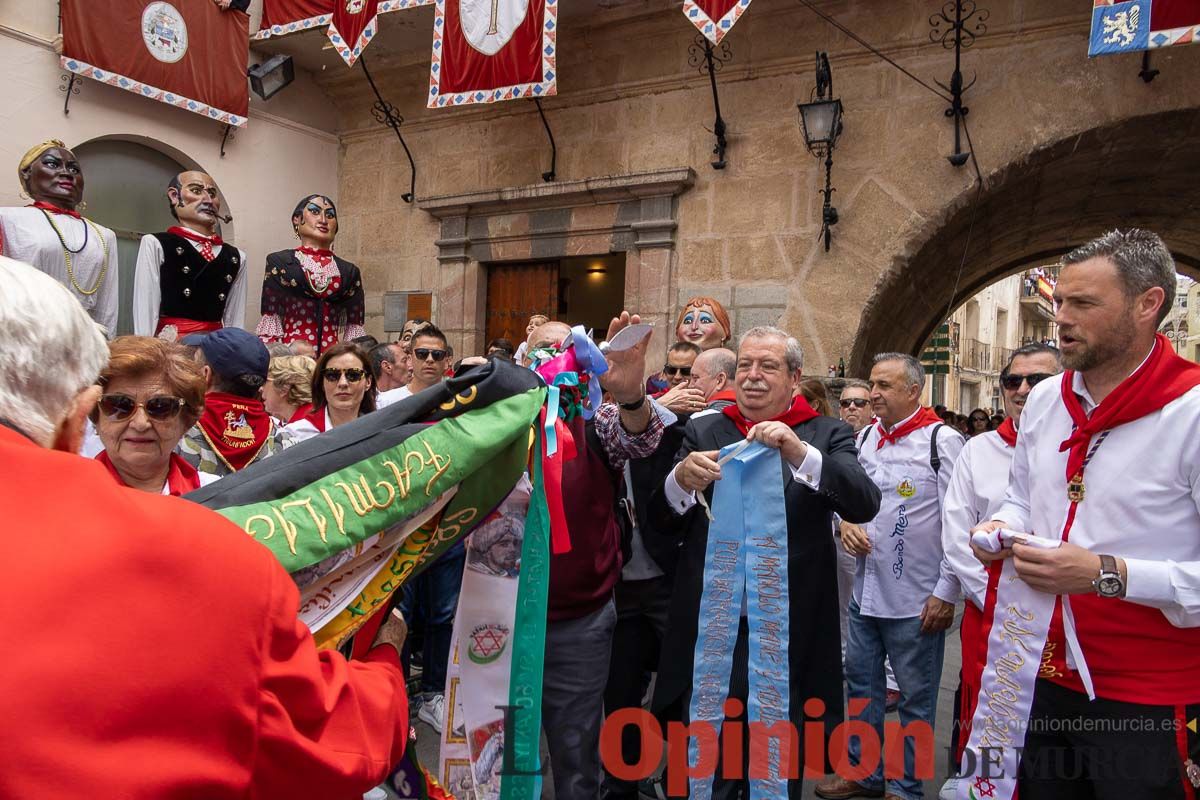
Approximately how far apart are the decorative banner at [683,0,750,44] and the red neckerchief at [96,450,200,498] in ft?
16.7

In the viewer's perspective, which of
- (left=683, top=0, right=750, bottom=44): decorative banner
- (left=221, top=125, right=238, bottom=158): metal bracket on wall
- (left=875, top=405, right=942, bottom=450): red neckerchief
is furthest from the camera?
(left=221, top=125, right=238, bottom=158): metal bracket on wall

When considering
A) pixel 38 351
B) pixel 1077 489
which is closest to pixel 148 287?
pixel 38 351

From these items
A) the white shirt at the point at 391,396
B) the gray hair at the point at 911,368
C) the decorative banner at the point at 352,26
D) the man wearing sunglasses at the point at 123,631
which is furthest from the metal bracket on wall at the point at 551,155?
the man wearing sunglasses at the point at 123,631

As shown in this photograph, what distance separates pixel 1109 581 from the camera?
204cm

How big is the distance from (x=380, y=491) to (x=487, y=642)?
678mm

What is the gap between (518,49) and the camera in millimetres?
7039

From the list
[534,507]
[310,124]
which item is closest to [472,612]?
[534,507]

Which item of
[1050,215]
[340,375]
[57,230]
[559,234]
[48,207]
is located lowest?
[340,375]

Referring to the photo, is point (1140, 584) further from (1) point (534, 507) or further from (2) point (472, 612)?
(2) point (472, 612)

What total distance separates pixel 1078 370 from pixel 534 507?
1576 millimetres

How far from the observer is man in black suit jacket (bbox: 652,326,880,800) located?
270 centimetres

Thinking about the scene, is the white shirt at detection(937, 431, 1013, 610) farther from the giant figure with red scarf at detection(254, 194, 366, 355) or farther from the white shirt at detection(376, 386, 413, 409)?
the giant figure with red scarf at detection(254, 194, 366, 355)

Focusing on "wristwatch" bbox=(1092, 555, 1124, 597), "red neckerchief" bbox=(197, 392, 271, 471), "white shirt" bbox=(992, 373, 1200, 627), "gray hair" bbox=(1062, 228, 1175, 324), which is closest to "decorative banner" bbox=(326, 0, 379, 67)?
"red neckerchief" bbox=(197, 392, 271, 471)

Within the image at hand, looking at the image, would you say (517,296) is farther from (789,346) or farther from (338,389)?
(789,346)
